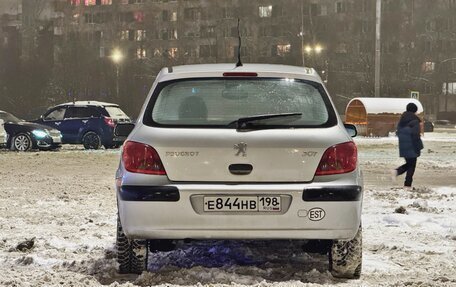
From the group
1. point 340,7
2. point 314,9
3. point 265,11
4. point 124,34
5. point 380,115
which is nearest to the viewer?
point 380,115

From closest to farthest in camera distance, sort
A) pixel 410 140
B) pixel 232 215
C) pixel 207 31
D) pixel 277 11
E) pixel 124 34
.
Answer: pixel 232 215 → pixel 410 140 → pixel 277 11 → pixel 207 31 → pixel 124 34

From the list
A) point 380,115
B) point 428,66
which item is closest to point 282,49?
point 428,66

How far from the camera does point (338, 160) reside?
4988 mm

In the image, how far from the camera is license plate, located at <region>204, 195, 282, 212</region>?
486 centimetres

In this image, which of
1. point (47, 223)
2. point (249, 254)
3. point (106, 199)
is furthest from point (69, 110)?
point (249, 254)

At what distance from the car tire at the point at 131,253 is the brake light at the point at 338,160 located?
147cm

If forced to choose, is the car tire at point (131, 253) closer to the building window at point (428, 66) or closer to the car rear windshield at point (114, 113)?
the car rear windshield at point (114, 113)

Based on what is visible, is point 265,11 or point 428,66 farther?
Result: point 265,11

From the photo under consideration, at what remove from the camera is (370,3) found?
80562mm

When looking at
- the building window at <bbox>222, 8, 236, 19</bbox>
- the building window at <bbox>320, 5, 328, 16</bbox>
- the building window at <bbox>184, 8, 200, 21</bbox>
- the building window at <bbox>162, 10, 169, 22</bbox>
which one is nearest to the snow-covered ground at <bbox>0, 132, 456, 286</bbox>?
the building window at <bbox>320, 5, 328, 16</bbox>

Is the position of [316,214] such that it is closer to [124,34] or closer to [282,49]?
[282,49]

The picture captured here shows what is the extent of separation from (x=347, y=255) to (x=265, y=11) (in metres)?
86.1

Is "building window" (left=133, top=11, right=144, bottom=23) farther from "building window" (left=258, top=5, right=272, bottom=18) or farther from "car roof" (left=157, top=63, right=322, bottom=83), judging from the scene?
"car roof" (left=157, top=63, right=322, bottom=83)

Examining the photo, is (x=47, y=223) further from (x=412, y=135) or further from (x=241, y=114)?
(x=412, y=135)
